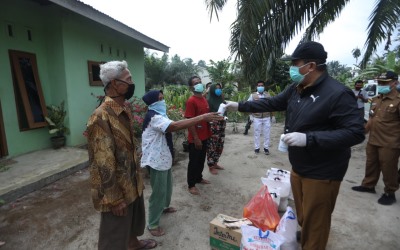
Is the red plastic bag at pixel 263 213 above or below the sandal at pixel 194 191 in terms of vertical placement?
above

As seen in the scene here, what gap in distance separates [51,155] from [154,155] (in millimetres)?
3594

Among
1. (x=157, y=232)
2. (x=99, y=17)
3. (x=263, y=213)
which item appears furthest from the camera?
(x=99, y=17)

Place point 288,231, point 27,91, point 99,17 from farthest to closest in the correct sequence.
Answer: point 99,17 < point 27,91 < point 288,231

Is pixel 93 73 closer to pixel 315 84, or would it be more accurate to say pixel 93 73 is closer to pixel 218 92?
pixel 218 92

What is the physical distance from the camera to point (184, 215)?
132 inches

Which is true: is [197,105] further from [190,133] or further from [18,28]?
[18,28]

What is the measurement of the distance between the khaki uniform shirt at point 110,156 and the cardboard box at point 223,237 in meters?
0.99

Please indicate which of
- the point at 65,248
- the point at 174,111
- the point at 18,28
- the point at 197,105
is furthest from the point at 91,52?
the point at 65,248

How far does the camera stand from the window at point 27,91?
502 cm

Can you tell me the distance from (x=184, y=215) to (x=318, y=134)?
219 cm

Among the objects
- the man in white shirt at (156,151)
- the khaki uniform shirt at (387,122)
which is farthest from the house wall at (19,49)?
the khaki uniform shirt at (387,122)

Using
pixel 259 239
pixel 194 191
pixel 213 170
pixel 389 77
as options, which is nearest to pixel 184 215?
pixel 194 191

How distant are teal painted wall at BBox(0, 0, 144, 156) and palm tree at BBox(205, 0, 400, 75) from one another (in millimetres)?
3206

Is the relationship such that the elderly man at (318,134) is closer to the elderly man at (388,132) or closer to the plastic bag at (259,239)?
the plastic bag at (259,239)
